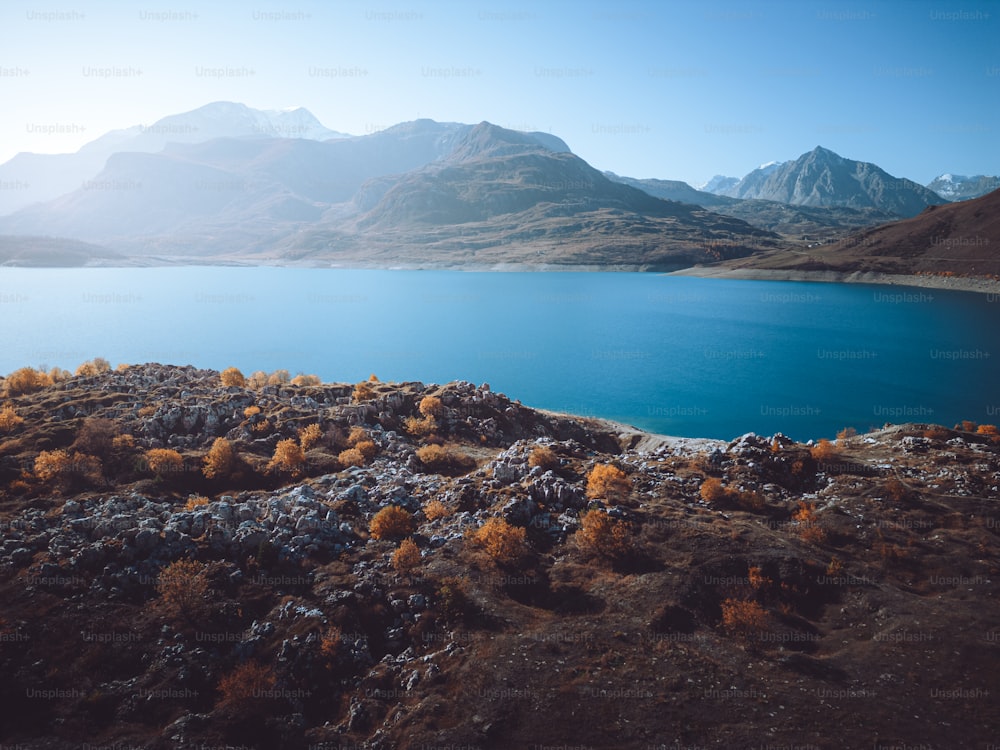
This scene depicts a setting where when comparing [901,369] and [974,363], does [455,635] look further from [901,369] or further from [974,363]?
[974,363]

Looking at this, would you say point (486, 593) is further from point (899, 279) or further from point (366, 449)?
point (899, 279)

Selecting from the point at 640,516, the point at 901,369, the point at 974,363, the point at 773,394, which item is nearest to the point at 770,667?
the point at 640,516

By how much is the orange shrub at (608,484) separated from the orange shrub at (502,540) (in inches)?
201

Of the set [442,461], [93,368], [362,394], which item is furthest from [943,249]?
[93,368]

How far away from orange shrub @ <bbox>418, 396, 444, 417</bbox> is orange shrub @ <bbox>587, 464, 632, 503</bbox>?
51.5ft

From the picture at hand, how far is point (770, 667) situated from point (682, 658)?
2966 mm

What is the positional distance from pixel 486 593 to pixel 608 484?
10.2 m

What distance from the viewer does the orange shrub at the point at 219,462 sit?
96.1 ft

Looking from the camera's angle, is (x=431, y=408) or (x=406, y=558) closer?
(x=406, y=558)

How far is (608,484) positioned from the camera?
91.6ft

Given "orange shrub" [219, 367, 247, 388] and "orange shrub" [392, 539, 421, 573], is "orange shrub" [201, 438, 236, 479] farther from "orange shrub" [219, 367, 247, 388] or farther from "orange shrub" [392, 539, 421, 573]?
"orange shrub" [219, 367, 247, 388]

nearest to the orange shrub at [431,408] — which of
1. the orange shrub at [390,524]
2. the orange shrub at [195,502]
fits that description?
the orange shrub at [390,524]

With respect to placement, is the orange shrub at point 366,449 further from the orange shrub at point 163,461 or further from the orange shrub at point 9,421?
the orange shrub at point 9,421

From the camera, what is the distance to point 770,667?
17.1 meters
